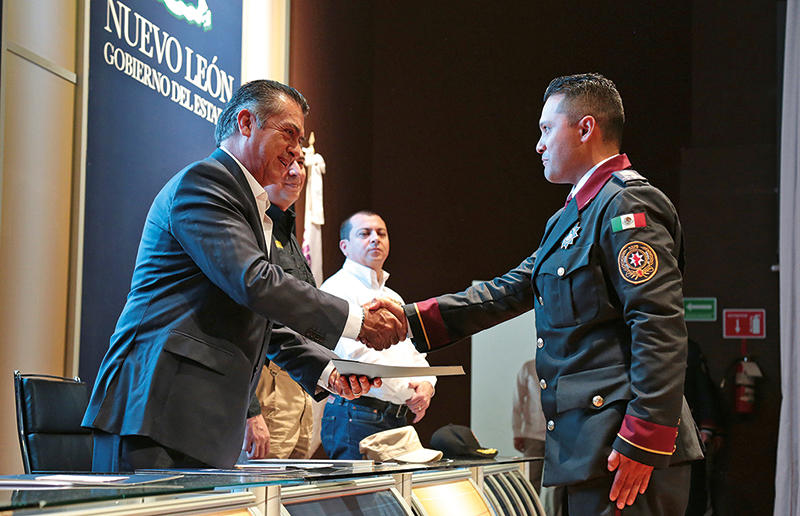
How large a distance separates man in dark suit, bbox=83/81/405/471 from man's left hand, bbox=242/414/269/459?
877 mm

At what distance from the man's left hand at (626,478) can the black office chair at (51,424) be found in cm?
142

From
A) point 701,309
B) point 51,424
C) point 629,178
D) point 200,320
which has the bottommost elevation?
point 51,424

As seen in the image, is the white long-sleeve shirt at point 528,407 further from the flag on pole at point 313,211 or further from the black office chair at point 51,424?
the black office chair at point 51,424

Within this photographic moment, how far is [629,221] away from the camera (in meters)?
1.63

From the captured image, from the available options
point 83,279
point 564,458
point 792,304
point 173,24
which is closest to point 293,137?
point 564,458

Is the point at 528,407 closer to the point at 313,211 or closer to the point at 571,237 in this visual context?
the point at 313,211

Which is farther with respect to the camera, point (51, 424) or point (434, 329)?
point (434, 329)

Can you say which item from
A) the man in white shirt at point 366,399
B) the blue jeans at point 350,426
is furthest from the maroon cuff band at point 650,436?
the blue jeans at point 350,426

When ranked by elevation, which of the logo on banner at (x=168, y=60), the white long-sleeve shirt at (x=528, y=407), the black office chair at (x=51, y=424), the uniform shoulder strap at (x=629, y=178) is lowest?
the white long-sleeve shirt at (x=528, y=407)

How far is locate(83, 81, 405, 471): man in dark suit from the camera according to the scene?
1.54 m

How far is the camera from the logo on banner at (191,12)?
343cm

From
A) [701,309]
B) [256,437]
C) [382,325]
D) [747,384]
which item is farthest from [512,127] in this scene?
[382,325]

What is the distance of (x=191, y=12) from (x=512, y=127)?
291cm

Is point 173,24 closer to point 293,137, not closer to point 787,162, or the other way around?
point 293,137
